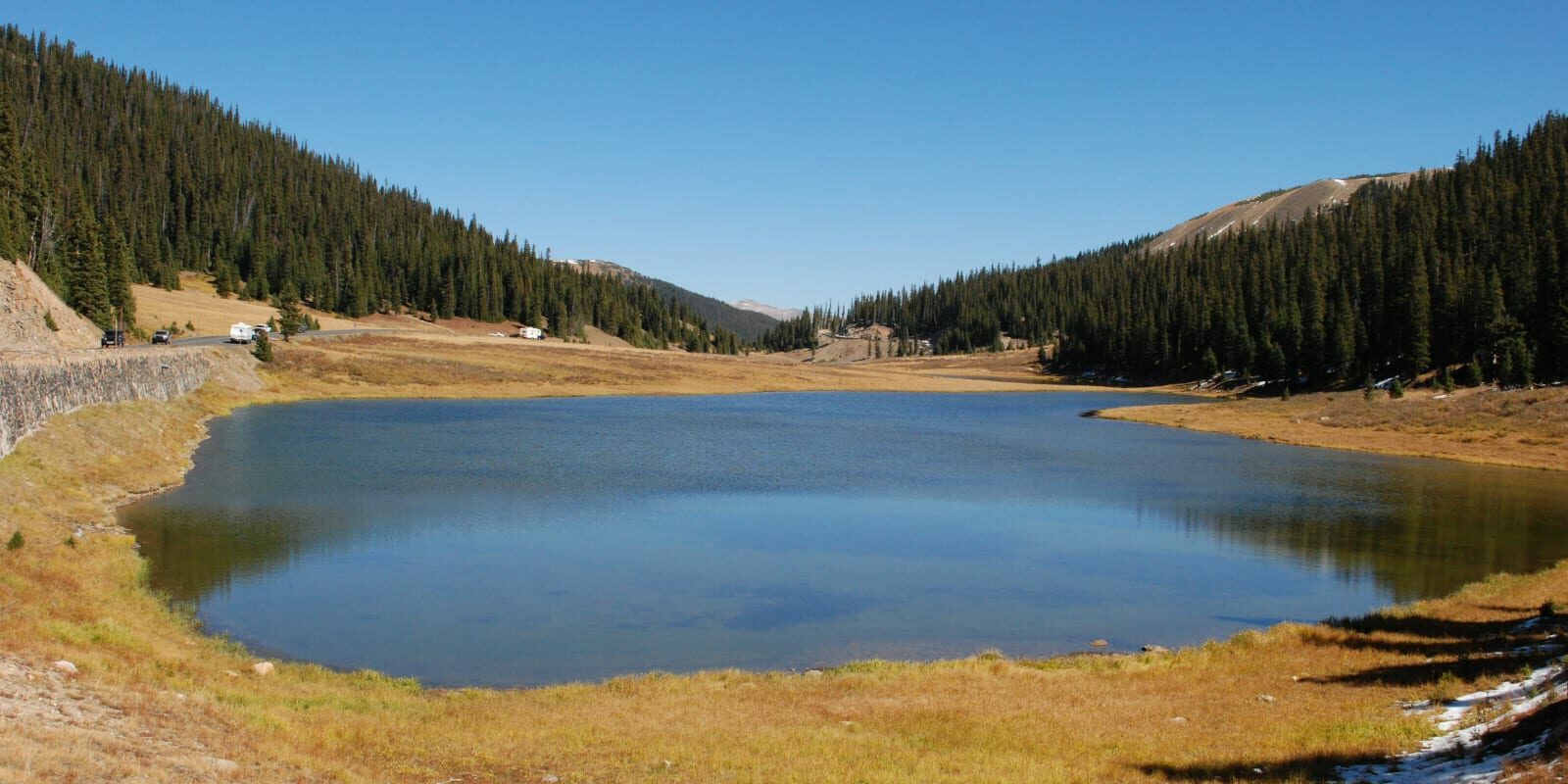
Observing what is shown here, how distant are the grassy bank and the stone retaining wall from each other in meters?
7.68

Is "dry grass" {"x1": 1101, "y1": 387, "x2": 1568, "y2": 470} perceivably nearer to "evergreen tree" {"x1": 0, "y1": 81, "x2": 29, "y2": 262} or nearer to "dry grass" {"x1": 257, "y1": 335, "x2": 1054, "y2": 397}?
"dry grass" {"x1": 257, "y1": 335, "x2": 1054, "y2": 397}

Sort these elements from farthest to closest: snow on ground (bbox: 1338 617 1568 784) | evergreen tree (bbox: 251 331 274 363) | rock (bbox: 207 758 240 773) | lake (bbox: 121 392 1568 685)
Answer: evergreen tree (bbox: 251 331 274 363) → lake (bbox: 121 392 1568 685) → rock (bbox: 207 758 240 773) → snow on ground (bbox: 1338 617 1568 784)

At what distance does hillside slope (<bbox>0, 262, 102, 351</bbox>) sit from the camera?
52.9m

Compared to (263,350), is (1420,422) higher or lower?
lower

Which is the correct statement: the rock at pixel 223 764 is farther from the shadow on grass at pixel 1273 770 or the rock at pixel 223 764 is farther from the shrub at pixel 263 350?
the shrub at pixel 263 350

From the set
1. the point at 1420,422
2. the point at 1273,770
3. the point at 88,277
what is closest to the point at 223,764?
the point at 1273,770

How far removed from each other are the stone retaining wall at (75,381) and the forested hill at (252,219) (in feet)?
227

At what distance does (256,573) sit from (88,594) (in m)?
6.09

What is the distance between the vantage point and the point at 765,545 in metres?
32.6

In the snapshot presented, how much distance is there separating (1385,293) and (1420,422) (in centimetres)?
4551

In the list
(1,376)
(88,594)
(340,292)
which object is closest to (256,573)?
(88,594)

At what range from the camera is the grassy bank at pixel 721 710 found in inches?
480

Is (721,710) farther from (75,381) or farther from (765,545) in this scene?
(75,381)

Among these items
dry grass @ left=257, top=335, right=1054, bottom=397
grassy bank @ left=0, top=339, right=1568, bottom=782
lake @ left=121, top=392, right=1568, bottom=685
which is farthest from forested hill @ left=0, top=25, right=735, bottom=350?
grassy bank @ left=0, top=339, right=1568, bottom=782
